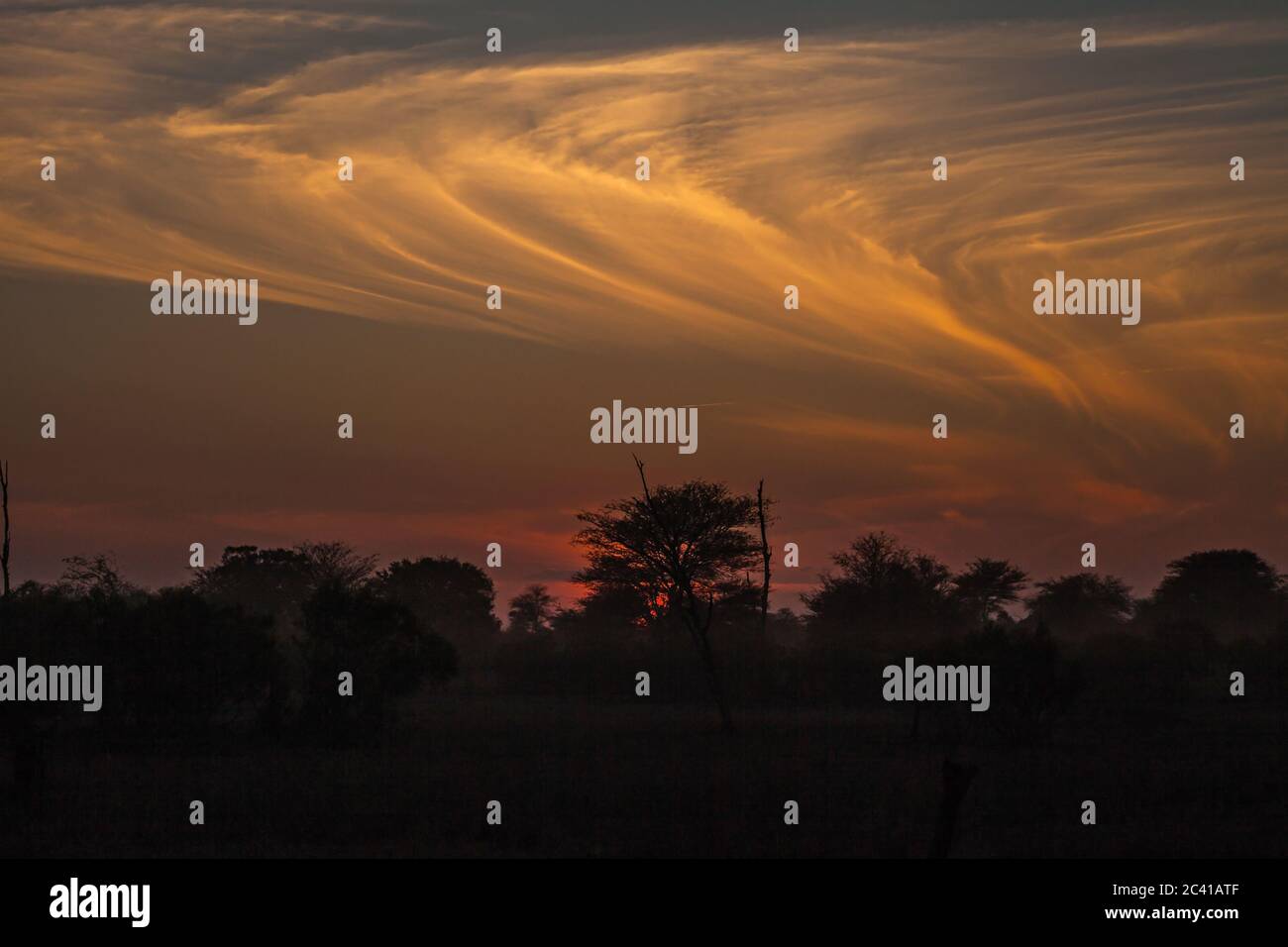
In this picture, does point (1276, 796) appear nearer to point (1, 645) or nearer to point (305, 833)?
point (305, 833)

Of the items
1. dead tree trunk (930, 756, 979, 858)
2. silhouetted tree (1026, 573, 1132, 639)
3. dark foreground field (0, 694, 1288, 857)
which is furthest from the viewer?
silhouetted tree (1026, 573, 1132, 639)

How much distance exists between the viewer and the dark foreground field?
1853cm

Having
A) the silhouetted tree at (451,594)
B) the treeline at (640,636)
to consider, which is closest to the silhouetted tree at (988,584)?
the treeline at (640,636)

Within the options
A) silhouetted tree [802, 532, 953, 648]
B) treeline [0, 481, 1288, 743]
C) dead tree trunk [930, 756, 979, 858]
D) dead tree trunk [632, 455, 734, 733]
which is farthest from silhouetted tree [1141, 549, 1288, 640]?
dead tree trunk [930, 756, 979, 858]

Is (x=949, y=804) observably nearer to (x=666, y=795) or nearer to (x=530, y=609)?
(x=666, y=795)

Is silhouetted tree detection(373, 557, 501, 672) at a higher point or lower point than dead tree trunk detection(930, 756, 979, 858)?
higher

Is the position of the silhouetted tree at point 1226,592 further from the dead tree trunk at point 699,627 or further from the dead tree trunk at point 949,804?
the dead tree trunk at point 949,804

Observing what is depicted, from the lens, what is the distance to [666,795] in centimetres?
2300

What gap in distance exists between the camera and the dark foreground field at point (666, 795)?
60.8 feet

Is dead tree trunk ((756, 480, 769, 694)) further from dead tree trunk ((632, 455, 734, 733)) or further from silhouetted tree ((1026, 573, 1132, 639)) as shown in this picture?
silhouetted tree ((1026, 573, 1132, 639))

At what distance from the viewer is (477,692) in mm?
64438
